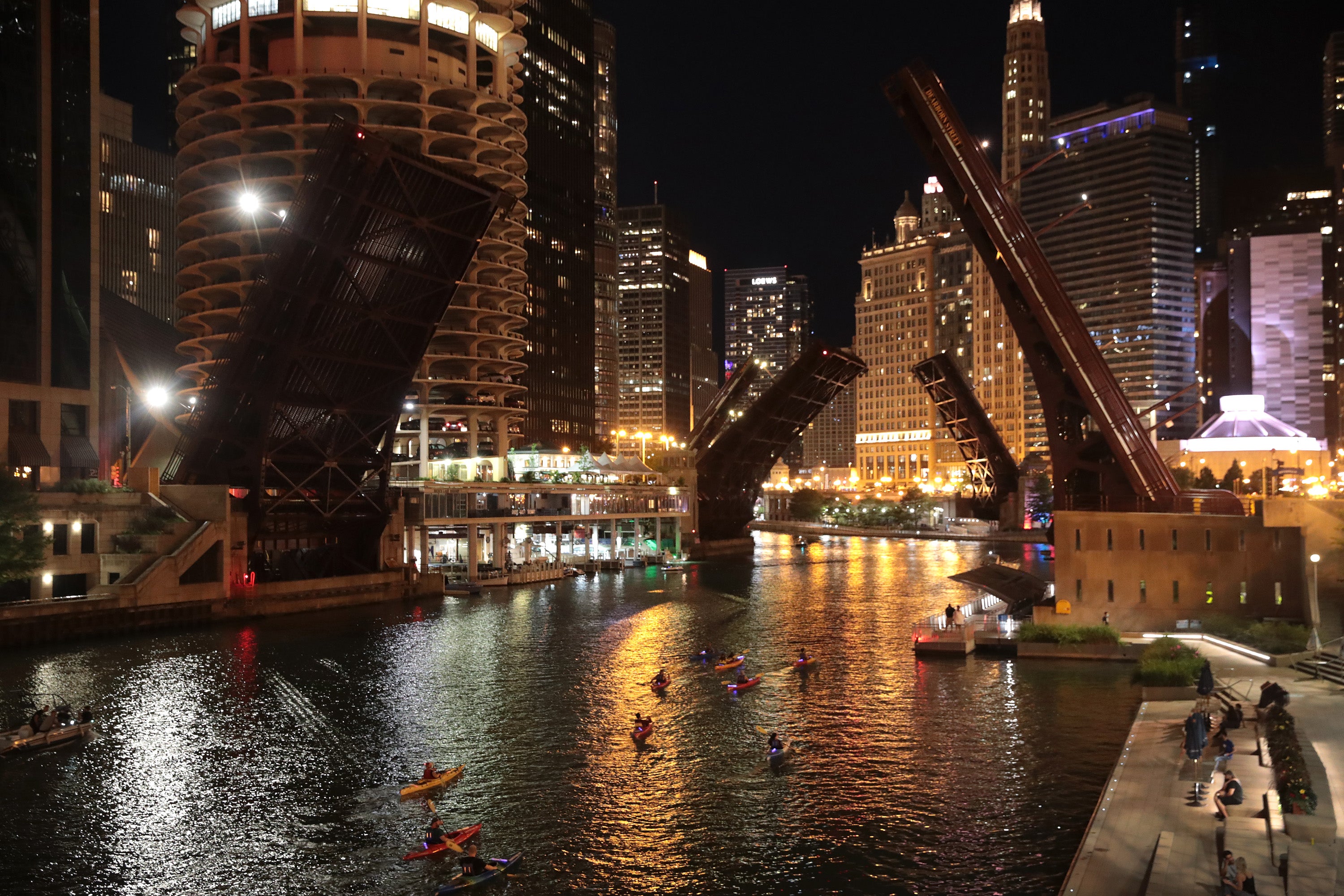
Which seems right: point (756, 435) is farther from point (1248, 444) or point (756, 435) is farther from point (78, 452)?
point (78, 452)

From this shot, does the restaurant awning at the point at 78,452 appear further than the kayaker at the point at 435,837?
Yes

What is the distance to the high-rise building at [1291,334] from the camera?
16212 centimetres

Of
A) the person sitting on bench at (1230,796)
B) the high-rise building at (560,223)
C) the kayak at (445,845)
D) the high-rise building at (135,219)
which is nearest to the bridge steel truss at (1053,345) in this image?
the person sitting on bench at (1230,796)

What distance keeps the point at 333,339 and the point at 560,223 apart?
128 meters

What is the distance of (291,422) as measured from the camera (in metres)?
59.8

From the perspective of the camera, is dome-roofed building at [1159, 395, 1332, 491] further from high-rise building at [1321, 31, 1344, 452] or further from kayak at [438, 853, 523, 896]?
kayak at [438, 853, 523, 896]

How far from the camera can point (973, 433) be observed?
384 feet

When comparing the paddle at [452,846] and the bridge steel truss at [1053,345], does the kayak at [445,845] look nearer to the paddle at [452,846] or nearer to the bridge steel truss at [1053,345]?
the paddle at [452,846]

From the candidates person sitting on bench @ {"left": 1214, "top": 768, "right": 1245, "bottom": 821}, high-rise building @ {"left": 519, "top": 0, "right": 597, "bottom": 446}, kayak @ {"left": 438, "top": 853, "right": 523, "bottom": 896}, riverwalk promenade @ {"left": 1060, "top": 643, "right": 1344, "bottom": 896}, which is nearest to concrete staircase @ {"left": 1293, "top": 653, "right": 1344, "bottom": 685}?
riverwalk promenade @ {"left": 1060, "top": 643, "right": 1344, "bottom": 896}

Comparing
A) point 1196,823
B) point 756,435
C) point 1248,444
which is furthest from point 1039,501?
point 1196,823

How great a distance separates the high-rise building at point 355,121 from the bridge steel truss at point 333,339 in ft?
56.2

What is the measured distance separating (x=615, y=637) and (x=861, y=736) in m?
22.4

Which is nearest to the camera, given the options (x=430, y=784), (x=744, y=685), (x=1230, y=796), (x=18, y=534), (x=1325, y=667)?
(x=1230, y=796)

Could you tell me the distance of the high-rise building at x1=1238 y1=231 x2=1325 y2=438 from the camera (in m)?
162
